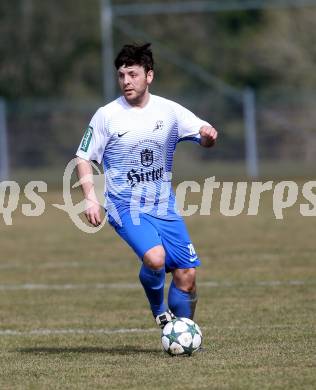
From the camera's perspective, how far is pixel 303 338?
7965 millimetres

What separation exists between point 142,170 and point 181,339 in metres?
1.20

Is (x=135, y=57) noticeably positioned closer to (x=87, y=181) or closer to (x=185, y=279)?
(x=87, y=181)

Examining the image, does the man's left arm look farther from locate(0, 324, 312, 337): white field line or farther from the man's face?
locate(0, 324, 312, 337): white field line

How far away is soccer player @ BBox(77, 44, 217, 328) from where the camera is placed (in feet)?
25.1

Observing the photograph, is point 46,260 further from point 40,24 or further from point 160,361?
point 40,24

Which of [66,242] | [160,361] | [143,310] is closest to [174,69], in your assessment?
[66,242]

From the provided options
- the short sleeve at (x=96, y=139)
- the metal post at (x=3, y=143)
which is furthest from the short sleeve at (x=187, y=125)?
the metal post at (x=3, y=143)

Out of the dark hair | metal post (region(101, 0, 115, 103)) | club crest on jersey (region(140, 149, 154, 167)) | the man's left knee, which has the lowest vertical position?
the man's left knee

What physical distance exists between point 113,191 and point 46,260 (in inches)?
287

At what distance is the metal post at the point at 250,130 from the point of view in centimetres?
3238

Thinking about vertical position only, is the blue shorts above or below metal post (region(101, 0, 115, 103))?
below

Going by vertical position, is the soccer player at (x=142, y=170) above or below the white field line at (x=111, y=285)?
above

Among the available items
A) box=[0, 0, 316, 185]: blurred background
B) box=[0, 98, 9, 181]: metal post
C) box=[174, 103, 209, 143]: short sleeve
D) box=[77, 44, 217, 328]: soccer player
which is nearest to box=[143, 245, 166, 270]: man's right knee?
box=[77, 44, 217, 328]: soccer player

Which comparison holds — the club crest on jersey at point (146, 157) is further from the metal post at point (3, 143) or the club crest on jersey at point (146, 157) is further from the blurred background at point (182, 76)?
the metal post at point (3, 143)
